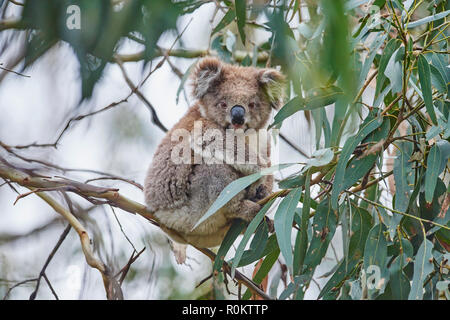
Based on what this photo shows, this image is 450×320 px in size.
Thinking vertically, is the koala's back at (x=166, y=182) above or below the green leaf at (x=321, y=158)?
below

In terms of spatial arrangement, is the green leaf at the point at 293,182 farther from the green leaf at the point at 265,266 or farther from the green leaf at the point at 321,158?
the green leaf at the point at 265,266

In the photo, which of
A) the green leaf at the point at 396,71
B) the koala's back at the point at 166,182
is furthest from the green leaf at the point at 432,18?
the koala's back at the point at 166,182

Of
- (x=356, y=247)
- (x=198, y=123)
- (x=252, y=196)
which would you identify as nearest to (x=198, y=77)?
(x=198, y=123)

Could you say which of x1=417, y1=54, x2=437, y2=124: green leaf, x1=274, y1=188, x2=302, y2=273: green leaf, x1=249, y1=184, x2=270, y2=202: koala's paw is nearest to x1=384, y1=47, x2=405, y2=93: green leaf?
x1=417, y1=54, x2=437, y2=124: green leaf

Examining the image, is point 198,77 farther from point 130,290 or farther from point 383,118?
point 130,290

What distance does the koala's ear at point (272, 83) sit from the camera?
2.32 meters

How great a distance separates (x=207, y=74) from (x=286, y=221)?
96 centimetres

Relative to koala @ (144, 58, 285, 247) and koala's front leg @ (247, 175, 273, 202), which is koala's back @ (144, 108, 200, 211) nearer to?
koala @ (144, 58, 285, 247)

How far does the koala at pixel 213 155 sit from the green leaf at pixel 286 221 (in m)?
0.35

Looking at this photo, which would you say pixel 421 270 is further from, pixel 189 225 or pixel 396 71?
pixel 189 225

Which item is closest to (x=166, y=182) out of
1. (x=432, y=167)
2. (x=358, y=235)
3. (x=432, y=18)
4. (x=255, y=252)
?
(x=255, y=252)

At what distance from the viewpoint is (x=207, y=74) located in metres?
2.31

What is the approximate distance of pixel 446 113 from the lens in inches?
69.9
